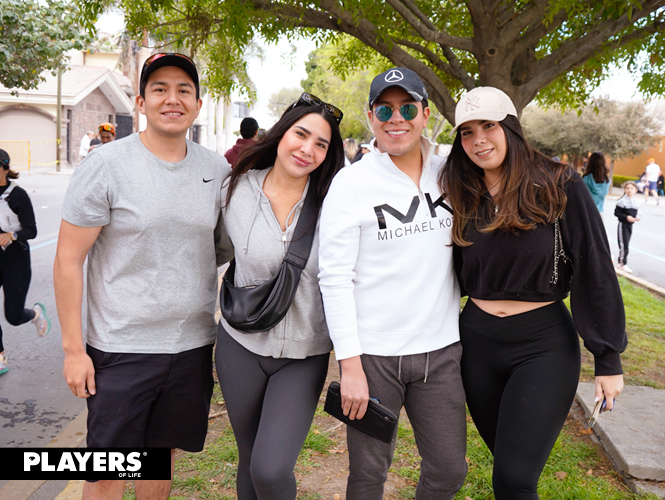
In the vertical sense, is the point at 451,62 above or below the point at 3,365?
above

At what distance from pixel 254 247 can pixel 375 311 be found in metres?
0.62

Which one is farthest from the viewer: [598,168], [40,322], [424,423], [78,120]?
[78,120]

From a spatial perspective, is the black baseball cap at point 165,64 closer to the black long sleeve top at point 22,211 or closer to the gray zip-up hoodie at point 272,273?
the gray zip-up hoodie at point 272,273

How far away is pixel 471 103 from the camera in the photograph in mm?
2584

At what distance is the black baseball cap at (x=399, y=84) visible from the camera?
2.50 metres

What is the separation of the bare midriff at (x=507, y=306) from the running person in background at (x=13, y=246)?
14.7ft

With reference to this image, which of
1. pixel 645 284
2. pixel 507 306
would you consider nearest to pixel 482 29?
pixel 507 306

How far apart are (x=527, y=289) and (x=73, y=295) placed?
199 cm

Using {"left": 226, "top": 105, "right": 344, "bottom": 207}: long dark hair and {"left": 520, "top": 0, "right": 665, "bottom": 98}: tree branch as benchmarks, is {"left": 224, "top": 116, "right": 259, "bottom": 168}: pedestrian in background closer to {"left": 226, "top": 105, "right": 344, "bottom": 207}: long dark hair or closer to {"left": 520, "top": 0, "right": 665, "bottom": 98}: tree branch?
{"left": 520, "top": 0, "right": 665, "bottom": 98}: tree branch

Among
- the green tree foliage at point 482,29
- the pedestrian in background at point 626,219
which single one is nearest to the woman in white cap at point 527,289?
the green tree foliage at point 482,29

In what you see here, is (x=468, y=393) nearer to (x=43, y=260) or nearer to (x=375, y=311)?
(x=375, y=311)

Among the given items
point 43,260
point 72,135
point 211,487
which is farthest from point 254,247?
point 72,135

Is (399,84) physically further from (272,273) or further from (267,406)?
(267,406)

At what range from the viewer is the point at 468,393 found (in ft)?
8.76
